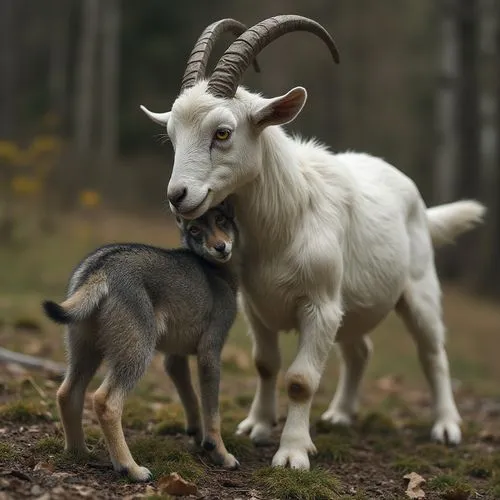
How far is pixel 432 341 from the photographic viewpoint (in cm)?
740

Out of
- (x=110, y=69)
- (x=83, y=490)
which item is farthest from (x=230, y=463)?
(x=110, y=69)

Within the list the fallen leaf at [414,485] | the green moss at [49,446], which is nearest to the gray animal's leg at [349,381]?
the fallen leaf at [414,485]

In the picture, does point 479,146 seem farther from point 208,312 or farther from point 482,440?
point 208,312

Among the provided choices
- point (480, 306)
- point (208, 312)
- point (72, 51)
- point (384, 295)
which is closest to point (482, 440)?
point (384, 295)

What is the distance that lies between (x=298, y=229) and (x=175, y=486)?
1.99 meters

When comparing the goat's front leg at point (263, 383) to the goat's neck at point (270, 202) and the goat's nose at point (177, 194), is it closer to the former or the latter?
the goat's neck at point (270, 202)

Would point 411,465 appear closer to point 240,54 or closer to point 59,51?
point 240,54

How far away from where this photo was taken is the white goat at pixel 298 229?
527cm

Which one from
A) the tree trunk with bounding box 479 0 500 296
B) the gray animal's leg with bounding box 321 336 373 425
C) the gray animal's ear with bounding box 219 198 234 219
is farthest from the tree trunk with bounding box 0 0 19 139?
the gray animal's ear with bounding box 219 198 234 219

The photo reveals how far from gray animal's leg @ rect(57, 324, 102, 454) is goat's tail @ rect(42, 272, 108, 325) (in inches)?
11.9

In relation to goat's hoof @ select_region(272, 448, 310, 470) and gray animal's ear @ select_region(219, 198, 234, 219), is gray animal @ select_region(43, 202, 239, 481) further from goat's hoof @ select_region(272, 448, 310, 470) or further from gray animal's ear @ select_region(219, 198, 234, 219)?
goat's hoof @ select_region(272, 448, 310, 470)

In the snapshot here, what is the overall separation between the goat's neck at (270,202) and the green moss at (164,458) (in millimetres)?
1413

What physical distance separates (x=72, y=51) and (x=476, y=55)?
20709 millimetres

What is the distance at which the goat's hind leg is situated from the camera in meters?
7.22
